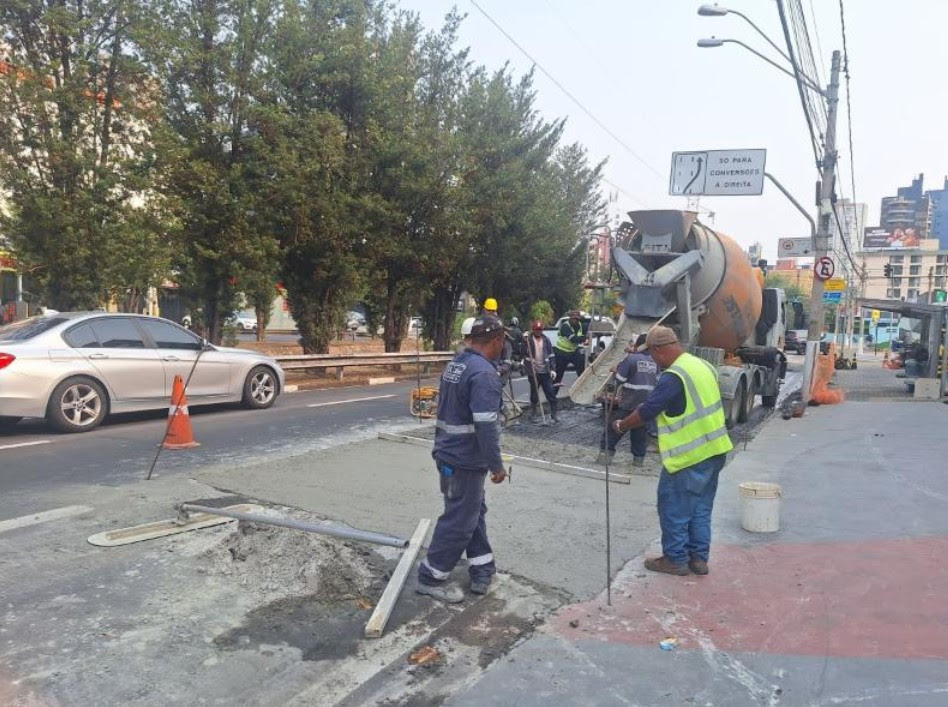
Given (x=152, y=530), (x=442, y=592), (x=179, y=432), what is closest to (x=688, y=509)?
(x=442, y=592)

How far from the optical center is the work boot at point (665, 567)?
5.29 metres

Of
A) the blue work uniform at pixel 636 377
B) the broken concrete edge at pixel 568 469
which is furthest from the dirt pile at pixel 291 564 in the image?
the blue work uniform at pixel 636 377

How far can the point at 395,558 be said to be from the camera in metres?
5.25

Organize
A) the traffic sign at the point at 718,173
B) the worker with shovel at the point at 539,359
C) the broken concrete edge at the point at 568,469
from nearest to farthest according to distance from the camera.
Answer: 1. the broken concrete edge at the point at 568,469
2. the worker with shovel at the point at 539,359
3. the traffic sign at the point at 718,173

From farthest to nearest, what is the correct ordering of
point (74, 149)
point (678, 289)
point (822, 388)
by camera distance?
point (822, 388), point (74, 149), point (678, 289)

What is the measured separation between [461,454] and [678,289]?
7.41 m

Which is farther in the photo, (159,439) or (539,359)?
(539,359)

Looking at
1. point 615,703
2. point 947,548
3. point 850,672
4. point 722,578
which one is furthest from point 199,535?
point 947,548

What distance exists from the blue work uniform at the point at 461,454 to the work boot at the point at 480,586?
0.03m

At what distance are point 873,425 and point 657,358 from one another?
9.92 m

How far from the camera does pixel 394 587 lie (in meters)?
4.55

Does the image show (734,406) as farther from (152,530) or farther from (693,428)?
(152,530)

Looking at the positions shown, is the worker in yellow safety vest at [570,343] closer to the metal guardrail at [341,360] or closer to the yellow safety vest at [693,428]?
the metal guardrail at [341,360]

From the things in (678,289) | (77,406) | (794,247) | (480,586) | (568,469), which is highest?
(794,247)
